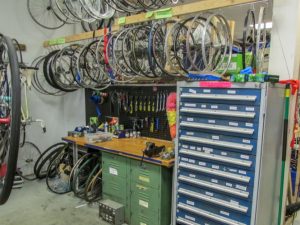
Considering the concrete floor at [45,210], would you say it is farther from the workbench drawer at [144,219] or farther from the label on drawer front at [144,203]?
the label on drawer front at [144,203]

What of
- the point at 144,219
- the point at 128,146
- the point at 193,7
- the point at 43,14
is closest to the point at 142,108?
the point at 128,146

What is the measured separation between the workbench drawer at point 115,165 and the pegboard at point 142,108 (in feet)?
2.37

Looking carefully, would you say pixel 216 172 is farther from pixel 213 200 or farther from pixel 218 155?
pixel 213 200

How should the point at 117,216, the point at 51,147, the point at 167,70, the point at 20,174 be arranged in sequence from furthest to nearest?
the point at 51,147, the point at 20,174, the point at 117,216, the point at 167,70

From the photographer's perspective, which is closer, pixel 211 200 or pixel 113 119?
pixel 211 200

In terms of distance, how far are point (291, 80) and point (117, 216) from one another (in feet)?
6.86

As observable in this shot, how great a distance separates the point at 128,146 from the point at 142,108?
669 millimetres

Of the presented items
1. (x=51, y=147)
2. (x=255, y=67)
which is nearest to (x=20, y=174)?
Answer: (x=51, y=147)

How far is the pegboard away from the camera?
325 centimetres

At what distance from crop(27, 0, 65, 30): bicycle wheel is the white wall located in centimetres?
7

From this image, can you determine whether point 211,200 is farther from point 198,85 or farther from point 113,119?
point 113,119

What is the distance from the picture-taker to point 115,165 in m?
2.85

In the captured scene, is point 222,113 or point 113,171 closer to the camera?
point 222,113

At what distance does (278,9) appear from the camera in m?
2.00
